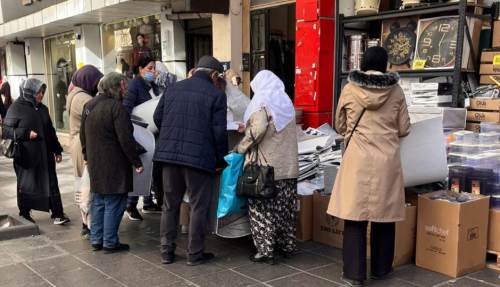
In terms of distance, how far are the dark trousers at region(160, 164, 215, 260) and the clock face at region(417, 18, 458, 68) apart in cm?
283

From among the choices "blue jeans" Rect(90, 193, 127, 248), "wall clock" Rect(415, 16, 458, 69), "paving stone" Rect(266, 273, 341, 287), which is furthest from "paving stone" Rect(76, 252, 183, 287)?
"wall clock" Rect(415, 16, 458, 69)

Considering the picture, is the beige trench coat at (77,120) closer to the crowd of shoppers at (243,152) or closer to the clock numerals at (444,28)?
the crowd of shoppers at (243,152)

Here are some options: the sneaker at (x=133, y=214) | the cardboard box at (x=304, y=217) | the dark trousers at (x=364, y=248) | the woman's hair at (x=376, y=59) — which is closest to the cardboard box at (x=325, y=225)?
the cardboard box at (x=304, y=217)

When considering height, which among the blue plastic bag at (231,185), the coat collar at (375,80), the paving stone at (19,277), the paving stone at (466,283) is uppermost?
the coat collar at (375,80)

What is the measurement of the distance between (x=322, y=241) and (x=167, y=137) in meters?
1.83

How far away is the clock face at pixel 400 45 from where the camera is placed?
561 cm

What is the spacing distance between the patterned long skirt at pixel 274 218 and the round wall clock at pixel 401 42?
2393mm

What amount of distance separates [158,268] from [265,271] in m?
0.91

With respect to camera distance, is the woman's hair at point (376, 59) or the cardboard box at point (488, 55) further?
the cardboard box at point (488, 55)

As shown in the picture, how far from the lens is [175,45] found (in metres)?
8.85

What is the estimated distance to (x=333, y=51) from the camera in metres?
6.52

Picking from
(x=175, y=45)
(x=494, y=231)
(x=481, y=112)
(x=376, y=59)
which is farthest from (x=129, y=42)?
(x=494, y=231)

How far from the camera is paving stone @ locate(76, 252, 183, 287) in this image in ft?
12.7

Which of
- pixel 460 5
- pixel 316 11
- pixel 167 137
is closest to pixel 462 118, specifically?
pixel 460 5
